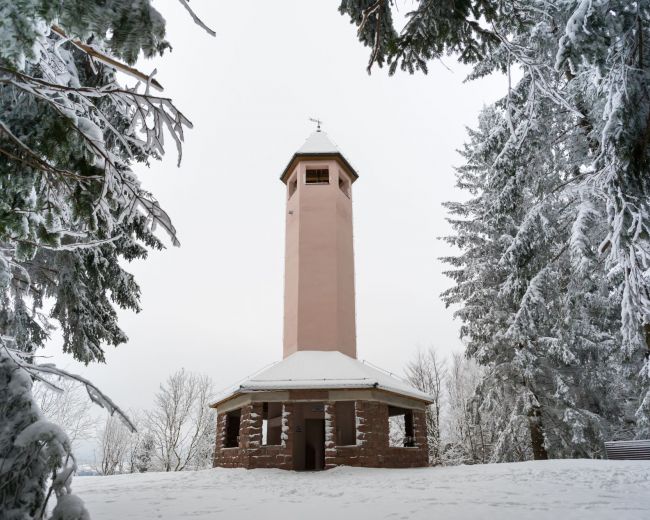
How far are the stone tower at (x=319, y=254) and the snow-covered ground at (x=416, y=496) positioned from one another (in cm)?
604

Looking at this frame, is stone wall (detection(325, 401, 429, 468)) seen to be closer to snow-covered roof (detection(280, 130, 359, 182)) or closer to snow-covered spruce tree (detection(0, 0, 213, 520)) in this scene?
snow-covered roof (detection(280, 130, 359, 182))

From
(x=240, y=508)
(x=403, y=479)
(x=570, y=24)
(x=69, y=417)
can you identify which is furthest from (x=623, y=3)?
(x=69, y=417)

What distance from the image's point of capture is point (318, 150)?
1789 cm

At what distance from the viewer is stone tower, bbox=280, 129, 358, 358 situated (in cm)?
1541

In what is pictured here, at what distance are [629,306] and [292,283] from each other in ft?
39.4

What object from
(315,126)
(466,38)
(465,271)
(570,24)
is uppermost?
(315,126)

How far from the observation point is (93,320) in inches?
314

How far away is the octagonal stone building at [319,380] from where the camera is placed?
12.3 metres

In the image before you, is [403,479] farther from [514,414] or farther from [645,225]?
[514,414]

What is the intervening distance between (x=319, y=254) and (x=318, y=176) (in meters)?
3.61

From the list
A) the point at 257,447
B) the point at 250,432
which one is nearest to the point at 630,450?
the point at 257,447

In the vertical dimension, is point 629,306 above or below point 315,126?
below

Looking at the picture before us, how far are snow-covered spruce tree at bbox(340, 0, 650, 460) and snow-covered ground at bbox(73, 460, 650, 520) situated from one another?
6.36ft

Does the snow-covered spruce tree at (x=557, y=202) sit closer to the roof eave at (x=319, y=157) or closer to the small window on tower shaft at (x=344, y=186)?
the small window on tower shaft at (x=344, y=186)
